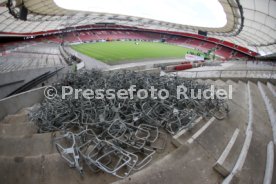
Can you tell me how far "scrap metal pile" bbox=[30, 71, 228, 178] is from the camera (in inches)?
138

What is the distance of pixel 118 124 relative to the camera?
434cm

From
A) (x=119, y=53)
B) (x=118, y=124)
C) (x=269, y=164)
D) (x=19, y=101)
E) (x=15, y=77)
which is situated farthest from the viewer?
(x=119, y=53)

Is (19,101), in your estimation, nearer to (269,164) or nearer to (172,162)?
(172,162)

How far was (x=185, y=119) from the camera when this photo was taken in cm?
474

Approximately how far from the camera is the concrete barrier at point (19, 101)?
651 cm

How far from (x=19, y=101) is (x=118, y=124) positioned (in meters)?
4.86

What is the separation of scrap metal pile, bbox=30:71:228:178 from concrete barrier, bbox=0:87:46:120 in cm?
179

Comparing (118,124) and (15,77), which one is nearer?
(118,124)

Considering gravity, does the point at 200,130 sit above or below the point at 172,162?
above

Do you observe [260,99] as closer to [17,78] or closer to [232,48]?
[17,78]

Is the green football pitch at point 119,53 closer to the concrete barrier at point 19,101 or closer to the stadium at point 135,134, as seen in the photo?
the concrete barrier at point 19,101

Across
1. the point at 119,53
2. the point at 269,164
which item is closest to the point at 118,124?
the point at 269,164

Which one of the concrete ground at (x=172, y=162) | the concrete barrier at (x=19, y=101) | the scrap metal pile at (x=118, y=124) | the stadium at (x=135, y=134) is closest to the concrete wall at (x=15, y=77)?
the stadium at (x=135, y=134)

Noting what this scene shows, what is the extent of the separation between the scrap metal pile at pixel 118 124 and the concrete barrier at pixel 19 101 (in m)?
1.79
